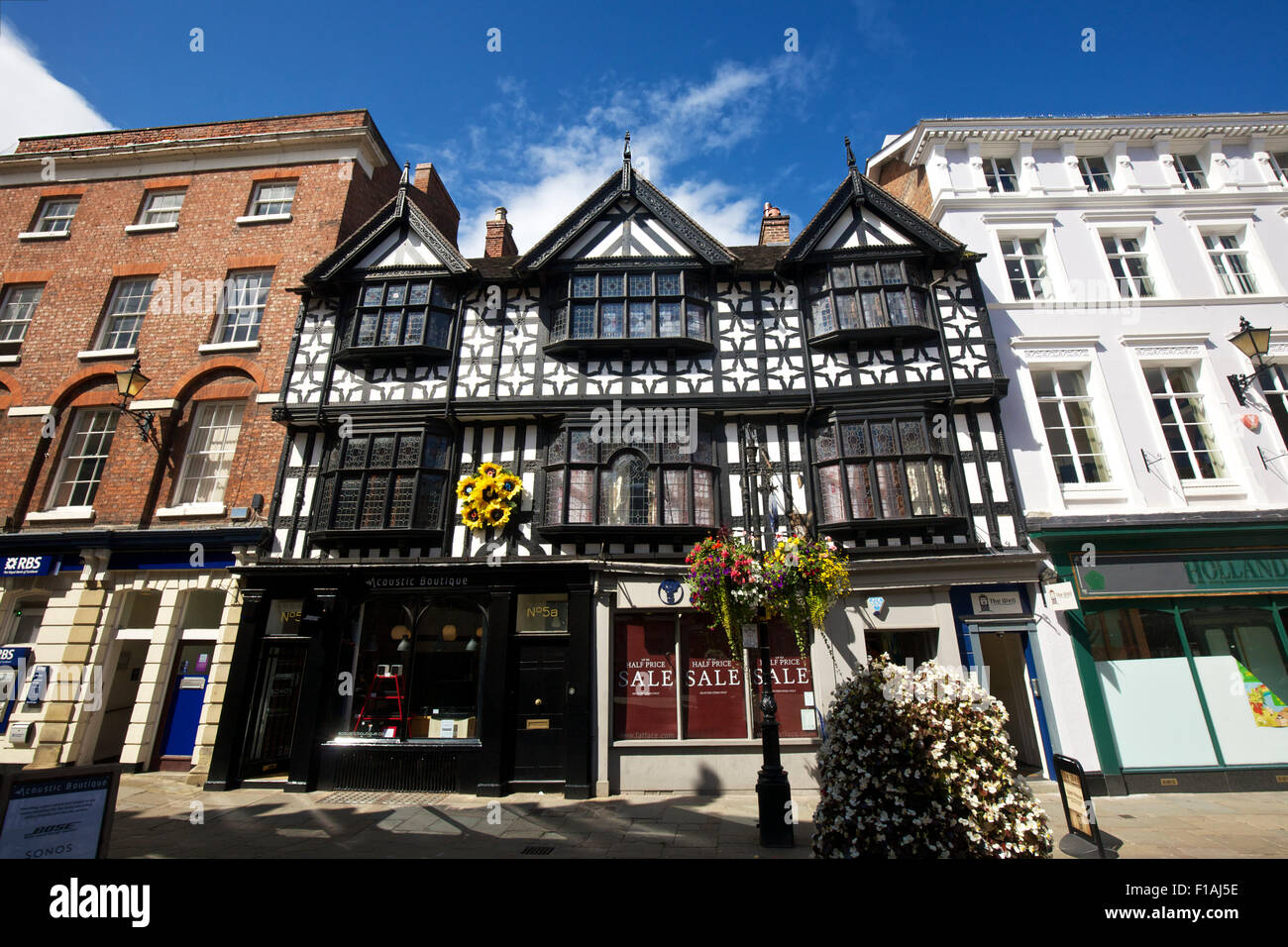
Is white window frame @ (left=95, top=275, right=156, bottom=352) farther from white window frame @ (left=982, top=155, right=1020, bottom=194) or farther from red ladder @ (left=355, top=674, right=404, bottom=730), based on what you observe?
white window frame @ (left=982, top=155, right=1020, bottom=194)

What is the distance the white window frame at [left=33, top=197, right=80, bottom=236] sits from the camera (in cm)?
1634

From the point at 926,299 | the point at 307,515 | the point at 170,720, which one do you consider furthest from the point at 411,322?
the point at 926,299

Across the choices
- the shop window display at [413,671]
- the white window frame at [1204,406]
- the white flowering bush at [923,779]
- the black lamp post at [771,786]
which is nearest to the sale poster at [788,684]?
the black lamp post at [771,786]

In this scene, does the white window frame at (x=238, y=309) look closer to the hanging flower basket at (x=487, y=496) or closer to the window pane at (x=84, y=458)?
the window pane at (x=84, y=458)

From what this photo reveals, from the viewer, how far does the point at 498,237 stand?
52.5ft

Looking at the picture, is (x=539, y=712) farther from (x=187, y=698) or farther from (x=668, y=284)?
(x=668, y=284)

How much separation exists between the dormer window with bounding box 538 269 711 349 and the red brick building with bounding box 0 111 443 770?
7192 mm

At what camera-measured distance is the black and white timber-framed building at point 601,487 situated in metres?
10.9

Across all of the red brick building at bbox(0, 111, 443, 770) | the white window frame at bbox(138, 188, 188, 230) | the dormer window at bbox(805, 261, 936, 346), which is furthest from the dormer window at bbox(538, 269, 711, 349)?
the white window frame at bbox(138, 188, 188, 230)

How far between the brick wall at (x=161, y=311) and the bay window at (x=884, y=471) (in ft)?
42.6

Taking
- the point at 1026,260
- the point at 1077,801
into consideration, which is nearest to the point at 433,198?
the point at 1026,260

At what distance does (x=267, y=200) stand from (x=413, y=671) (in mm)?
14515

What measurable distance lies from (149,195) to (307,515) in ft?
41.4

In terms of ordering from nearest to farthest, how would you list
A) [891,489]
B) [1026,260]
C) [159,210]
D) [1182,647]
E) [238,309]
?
[1182,647] → [891,489] → [1026,260] → [238,309] → [159,210]
